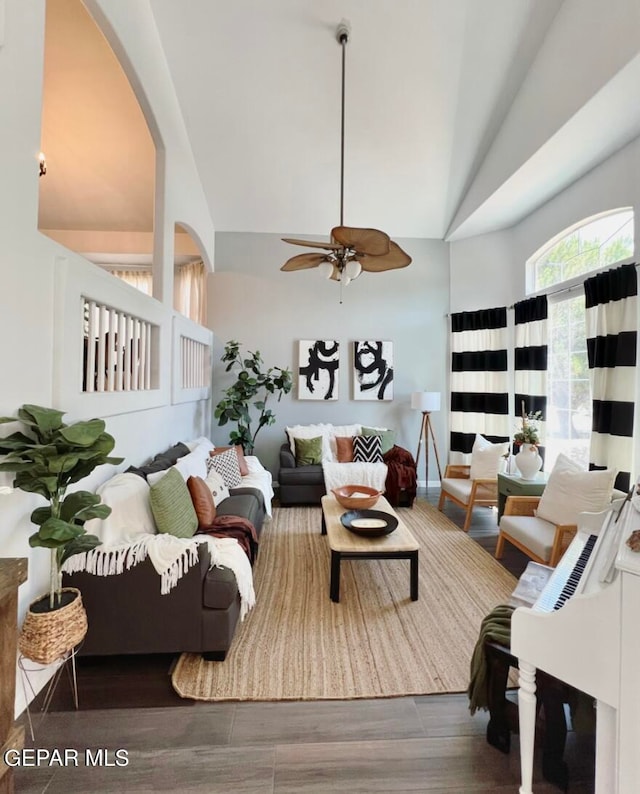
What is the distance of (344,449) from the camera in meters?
4.61

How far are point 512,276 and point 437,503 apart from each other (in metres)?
3.01

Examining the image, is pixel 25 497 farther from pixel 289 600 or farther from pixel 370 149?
pixel 370 149

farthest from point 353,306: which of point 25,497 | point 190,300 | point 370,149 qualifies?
point 25,497

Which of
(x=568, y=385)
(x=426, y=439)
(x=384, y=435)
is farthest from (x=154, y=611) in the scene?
(x=568, y=385)

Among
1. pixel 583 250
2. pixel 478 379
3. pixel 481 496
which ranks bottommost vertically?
pixel 481 496

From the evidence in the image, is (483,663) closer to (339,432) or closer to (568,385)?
(568,385)

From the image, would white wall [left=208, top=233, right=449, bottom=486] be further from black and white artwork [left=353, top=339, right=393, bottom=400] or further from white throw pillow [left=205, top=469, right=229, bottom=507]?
white throw pillow [left=205, top=469, right=229, bottom=507]

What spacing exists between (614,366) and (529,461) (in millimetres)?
997

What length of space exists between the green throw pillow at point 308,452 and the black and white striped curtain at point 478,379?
1901mm

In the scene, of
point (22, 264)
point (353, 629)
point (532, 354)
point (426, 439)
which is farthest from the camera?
Result: point (426, 439)

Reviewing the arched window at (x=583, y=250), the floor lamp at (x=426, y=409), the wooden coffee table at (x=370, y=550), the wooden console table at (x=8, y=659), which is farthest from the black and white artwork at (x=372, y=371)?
the wooden console table at (x=8, y=659)

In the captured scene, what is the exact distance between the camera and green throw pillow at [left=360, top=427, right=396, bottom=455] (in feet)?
15.3

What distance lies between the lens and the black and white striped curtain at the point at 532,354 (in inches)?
157

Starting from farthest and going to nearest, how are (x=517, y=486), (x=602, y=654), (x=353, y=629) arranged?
1. (x=517, y=486)
2. (x=353, y=629)
3. (x=602, y=654)
